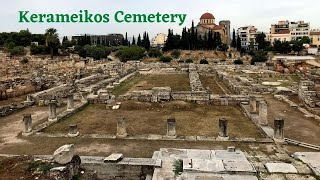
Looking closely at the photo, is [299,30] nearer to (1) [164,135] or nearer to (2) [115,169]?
(1) [164,135]

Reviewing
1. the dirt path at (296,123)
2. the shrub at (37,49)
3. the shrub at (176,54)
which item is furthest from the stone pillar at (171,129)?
the shrub at (176,54)

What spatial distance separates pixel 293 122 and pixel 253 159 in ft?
22.5

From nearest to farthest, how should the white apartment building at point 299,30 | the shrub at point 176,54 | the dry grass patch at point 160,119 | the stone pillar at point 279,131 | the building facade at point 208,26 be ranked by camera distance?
the stone pillar at point 279,131 < the dry grass patch at point 160,119 < the shrub at point 176,54 < the building facade at point 208,26 < the white apartment building at point 299,30

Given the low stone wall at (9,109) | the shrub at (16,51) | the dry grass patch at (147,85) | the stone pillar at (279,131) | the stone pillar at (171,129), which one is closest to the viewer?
the stone pillar at (279,131)

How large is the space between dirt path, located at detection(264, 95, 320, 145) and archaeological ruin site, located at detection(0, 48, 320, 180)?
0.04 meters

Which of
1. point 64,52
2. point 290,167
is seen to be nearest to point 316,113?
point 290,167

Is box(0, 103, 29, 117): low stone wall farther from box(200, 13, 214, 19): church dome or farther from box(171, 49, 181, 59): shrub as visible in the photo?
box(200, 13, 214, 19): church dome

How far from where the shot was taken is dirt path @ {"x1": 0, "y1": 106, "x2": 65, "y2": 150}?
12412 mm

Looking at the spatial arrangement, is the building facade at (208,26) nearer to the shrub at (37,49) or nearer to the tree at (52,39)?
the tree at (52,39)

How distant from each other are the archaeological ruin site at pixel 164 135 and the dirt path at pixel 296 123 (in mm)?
41

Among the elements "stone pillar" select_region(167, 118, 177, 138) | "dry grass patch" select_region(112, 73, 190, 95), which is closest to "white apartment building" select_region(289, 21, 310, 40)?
"dry grass patch" select_region(112, 73, 190, 95)

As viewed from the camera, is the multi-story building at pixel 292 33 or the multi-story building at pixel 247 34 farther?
the multi-story building at pixel 247 34

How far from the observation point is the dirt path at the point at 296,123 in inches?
497

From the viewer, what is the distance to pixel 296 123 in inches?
585
